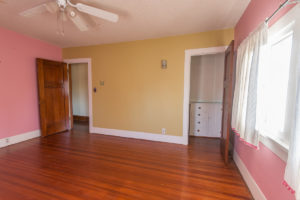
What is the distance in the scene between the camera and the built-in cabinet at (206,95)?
339 cm

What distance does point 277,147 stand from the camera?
1.12m

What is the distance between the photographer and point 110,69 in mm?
3469

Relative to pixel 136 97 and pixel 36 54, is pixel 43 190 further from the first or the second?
pixel 36 54

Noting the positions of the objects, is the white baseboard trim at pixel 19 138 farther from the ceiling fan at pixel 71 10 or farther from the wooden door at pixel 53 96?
the ceiling fan at pixel 71 10

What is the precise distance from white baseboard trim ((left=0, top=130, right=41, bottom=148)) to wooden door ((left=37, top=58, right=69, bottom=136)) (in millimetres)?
193

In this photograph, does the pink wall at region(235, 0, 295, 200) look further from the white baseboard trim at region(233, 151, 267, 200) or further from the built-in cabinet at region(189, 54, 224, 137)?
the built-in cabinet at region(189, 54, 224, 137)

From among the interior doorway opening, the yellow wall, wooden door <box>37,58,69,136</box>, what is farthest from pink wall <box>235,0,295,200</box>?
the interior doorway opening

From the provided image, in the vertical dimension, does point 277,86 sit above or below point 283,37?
below

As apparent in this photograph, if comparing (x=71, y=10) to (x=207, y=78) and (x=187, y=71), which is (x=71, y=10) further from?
(x=207, y=78)

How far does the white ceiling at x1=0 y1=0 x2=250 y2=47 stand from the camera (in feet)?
6.06

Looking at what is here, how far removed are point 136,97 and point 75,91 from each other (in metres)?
3.26

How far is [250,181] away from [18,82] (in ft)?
15.0

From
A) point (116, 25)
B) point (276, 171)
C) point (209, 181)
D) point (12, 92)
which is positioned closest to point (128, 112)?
point (116, 25)

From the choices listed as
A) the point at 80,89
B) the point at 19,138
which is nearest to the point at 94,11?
the point at 19,138
